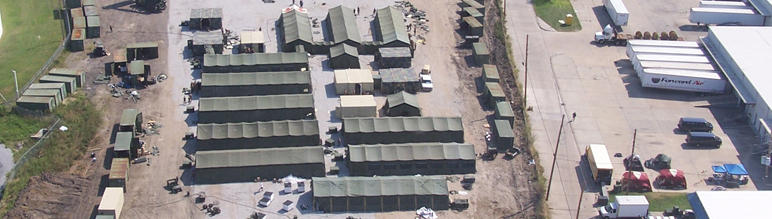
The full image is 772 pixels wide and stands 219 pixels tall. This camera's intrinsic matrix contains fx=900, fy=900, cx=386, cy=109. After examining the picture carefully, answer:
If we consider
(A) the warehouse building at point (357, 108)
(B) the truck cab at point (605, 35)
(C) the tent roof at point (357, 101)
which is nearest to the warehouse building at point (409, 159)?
(A) the warehouse building at point (357, 108)

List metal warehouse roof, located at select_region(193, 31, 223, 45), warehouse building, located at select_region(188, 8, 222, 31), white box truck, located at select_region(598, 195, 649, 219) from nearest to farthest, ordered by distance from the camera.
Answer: white box truck, located at select_region(598, 195, 649, 219)
metal warehouse roof, located at select_region(193, 31, 223, 45)
warehouse building, located at select_region(188, 8, 222, 31)

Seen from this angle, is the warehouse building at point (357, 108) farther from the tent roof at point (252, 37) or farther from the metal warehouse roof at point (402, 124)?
the tent roof at point (252, 37)

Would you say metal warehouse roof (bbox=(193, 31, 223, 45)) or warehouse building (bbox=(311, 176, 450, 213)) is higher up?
metal warehouse roof (bbox=(193, 31, 223, 45))

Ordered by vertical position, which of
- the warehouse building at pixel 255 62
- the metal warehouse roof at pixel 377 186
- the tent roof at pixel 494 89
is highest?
the warehouse building at pixel 255 62

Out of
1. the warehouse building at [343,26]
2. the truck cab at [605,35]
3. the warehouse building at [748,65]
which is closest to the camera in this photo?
the warehouse building at [748,65]

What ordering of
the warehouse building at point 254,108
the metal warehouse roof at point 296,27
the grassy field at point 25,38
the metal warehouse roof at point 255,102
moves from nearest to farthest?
the warehouse building at point 254,108 < the metal warehouse roof at point 255,102 < the grassy field at point 25,38 < the metal warehouse roof at point 296,27

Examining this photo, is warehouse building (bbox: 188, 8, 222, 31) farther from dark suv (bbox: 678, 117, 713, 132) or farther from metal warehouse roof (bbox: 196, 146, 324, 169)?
dark suv (bbox: 678, 117, 713, 132)

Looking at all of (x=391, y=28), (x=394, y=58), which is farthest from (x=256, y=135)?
(x=391, y=28)

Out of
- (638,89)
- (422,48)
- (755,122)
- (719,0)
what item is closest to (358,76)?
(422,48)

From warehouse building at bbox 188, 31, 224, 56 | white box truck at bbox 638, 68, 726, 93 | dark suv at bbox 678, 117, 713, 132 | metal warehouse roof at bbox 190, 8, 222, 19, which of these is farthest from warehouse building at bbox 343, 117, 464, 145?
metal warehouse roof at bbox 190, 8, 222, 19
